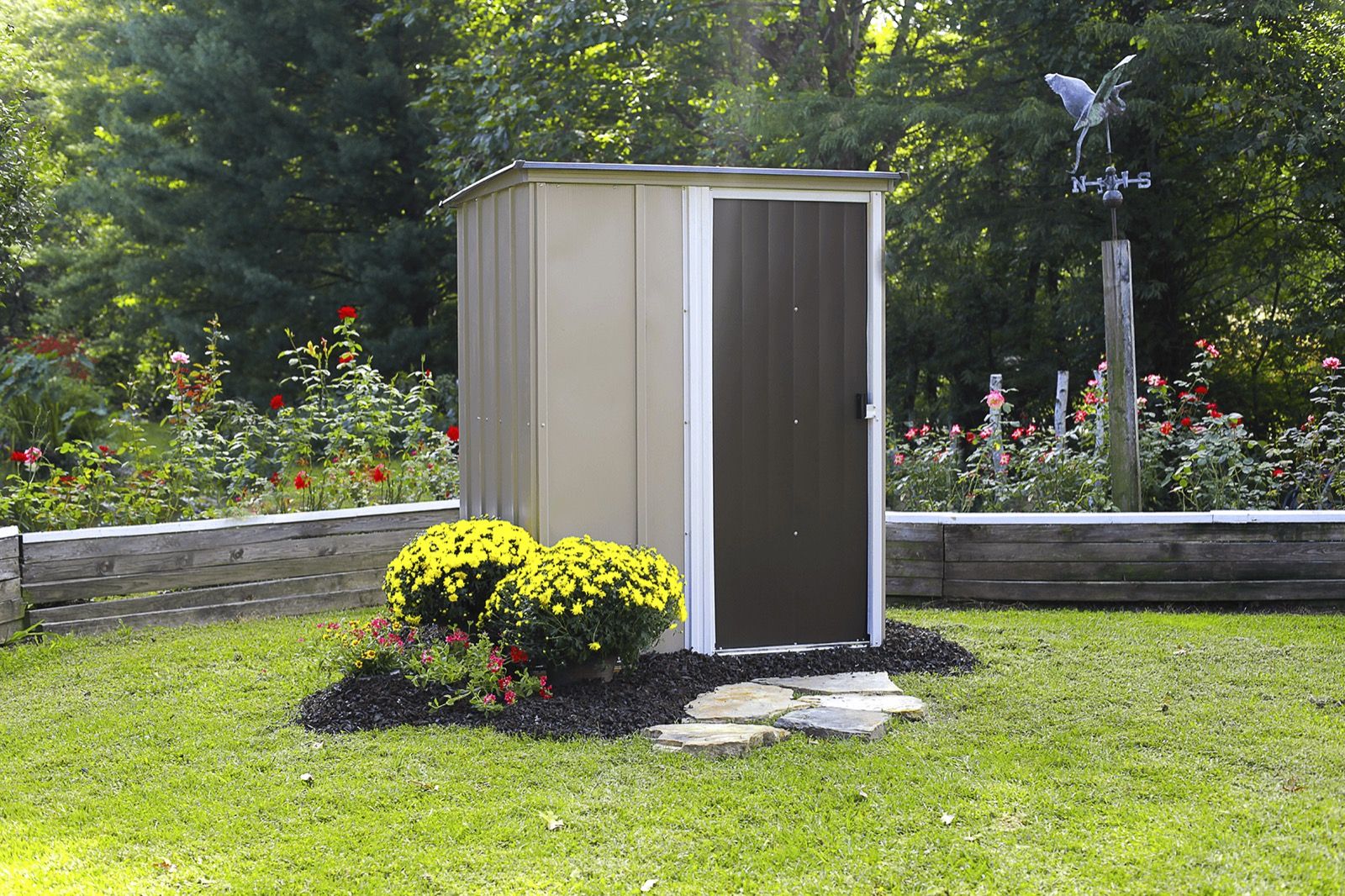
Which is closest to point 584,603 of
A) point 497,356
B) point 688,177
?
point 497,356

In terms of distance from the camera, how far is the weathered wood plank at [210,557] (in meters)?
5.79

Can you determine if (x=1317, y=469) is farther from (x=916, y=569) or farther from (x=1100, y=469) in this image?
(x=916, y=569)

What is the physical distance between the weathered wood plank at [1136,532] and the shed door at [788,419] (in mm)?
1441

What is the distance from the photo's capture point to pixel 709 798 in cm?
362

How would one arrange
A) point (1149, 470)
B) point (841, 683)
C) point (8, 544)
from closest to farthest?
point (841, 683), point (8, 544), point (1149, 470)

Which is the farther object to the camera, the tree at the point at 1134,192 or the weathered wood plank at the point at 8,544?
the tree at the point at 1134,192

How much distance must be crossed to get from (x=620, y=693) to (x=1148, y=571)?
3.27 meters

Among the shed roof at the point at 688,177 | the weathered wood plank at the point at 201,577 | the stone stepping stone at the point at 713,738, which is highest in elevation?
the shed roof at the point at 688,177

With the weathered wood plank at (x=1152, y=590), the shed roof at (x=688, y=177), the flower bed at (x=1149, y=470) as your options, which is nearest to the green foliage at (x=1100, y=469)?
the flower bed at (x=1149, y=470)

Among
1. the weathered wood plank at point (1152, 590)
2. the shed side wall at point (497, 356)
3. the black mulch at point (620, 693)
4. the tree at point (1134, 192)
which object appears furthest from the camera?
the tree at point (1134, 192)

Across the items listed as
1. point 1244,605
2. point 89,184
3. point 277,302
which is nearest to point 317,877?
point 1244,605

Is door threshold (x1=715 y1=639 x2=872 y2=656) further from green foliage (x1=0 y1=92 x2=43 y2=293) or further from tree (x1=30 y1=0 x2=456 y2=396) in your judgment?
tree (x1=30 y1=0 x2=456 y2=396)

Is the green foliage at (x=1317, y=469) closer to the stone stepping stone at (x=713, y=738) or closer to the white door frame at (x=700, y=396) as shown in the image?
the white door frame at (x=700, y=396)

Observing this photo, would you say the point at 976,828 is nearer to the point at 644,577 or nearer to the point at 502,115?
the point at 644,577
